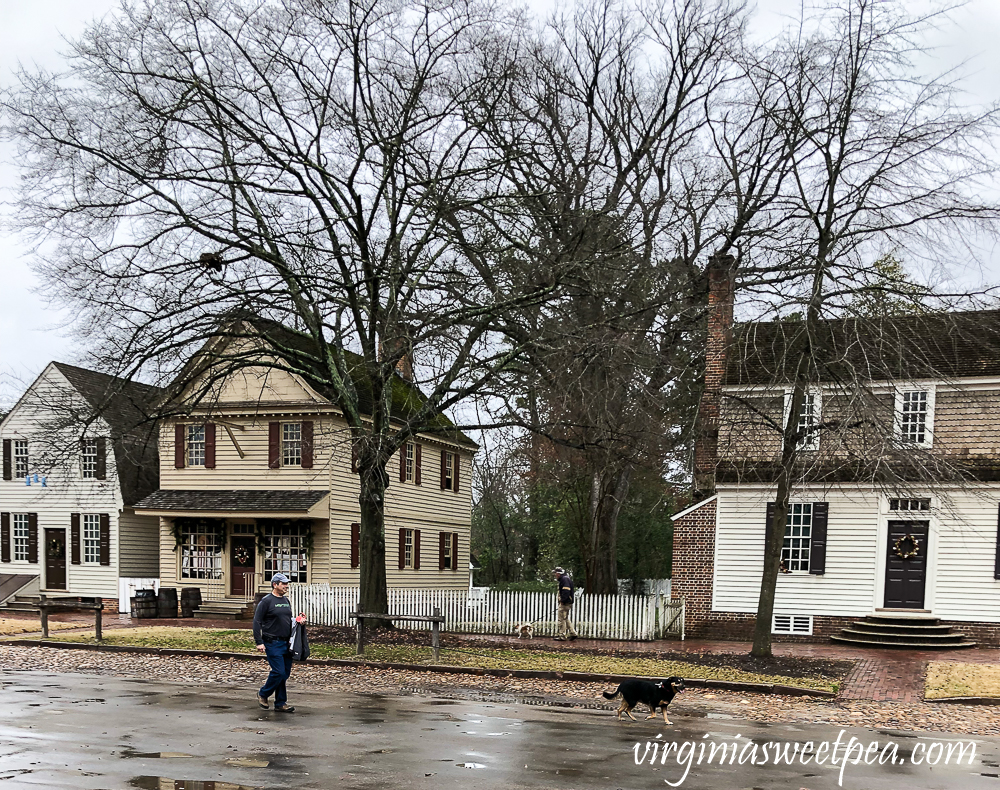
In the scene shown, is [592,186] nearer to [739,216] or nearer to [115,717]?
[739,216]

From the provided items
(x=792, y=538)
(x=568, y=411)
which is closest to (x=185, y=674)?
(x=568, y=411)

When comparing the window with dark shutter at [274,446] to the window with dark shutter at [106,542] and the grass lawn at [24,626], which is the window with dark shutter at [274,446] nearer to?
the window with dark shutter at [106,542]

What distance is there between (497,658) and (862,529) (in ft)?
35.5

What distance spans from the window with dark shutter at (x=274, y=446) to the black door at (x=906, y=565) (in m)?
18.6

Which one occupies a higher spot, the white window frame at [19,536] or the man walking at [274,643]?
the man walking at [274,643]

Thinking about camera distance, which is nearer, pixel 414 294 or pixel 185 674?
pixel 185 674

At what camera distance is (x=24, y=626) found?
27.5 meters

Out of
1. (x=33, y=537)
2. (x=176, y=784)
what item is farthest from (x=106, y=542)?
(x=176, y=784)

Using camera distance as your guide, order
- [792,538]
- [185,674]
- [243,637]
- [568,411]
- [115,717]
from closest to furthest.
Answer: [115,717] → [185,674] → [568,411] → [243,637] → [792,538]

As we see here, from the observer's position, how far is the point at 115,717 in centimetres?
1247

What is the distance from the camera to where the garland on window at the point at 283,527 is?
32.5m

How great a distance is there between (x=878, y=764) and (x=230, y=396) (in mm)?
26685

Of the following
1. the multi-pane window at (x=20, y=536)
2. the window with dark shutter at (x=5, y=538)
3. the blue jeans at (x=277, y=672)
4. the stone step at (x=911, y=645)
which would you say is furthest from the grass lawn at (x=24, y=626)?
the stone step at (x=911, y=645)

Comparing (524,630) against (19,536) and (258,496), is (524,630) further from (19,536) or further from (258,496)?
(19,536)
